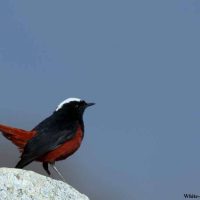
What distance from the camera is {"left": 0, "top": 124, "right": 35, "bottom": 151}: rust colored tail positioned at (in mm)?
11936

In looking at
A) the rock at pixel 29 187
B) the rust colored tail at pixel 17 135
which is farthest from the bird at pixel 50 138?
the rock at pixel 29 187

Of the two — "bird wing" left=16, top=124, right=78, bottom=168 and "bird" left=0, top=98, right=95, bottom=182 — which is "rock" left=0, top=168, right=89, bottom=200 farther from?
"bird wing" left=16, top=124, right=78, bottom=168

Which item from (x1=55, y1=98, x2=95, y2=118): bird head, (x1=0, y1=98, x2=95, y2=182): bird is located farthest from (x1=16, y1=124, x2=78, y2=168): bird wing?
(x1=55, y1=98, x2=95, y2=118): bird head

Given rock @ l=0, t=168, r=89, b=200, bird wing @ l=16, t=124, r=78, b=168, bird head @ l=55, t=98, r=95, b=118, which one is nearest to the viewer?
rock @ l=0, t=168, r=89, b=200

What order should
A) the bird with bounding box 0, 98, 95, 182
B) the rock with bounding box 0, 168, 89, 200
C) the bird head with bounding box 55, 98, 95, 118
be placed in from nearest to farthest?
1. the rock with bounding box 0, 168, 89, 200
2. the bird with bounding box 0, 98, 95, 182
3. the bird head with bounding box 55, 98, 95, 118

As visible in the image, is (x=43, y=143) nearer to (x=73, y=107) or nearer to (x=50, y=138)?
(x=50, y=138)

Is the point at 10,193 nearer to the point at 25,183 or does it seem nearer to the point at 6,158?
the point at 25,183

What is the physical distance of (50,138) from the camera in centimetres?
1232

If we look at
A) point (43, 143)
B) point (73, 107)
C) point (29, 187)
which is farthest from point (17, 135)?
point (29, 187)

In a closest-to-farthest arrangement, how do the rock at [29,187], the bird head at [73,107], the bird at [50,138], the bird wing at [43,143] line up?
the rock at [29,187], the bird wing at [43,143], the bird at [50,138], the bird head at [73,107]

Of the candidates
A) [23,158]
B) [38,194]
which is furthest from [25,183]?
[23,158]

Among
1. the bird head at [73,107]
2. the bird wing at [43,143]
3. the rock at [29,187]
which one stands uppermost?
the bird head at [73,107]

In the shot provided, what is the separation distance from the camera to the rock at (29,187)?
Answer: 921 centimetres

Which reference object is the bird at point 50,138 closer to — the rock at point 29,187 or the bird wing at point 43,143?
the bird wing at point 43,143
